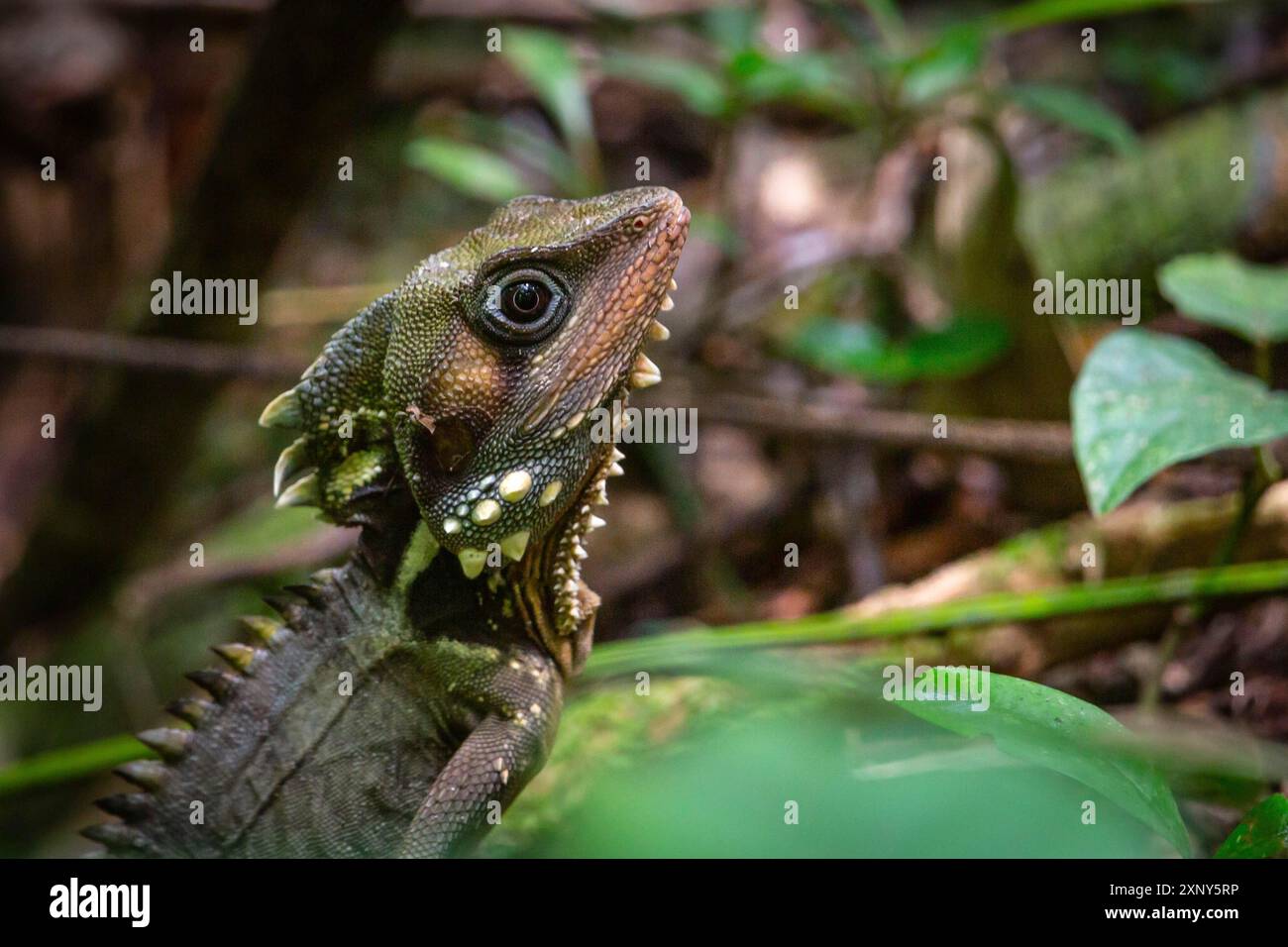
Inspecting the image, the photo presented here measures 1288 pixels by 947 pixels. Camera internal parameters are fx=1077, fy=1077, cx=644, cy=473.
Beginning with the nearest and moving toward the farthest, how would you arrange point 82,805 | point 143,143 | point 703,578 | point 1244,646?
point 1244,646 → point 82,805 → point 703,578 → point 143,143

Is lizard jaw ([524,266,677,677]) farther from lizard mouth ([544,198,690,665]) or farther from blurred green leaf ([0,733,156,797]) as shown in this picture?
blurred green leaf ([0,733,156,797])

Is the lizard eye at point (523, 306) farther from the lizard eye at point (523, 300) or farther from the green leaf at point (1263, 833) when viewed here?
the green leaf at point (1263, 833)

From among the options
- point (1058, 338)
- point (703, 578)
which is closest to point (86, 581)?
point (703, 578)

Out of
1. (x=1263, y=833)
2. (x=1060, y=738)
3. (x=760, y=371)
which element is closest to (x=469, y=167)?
(x=760, y=371)
